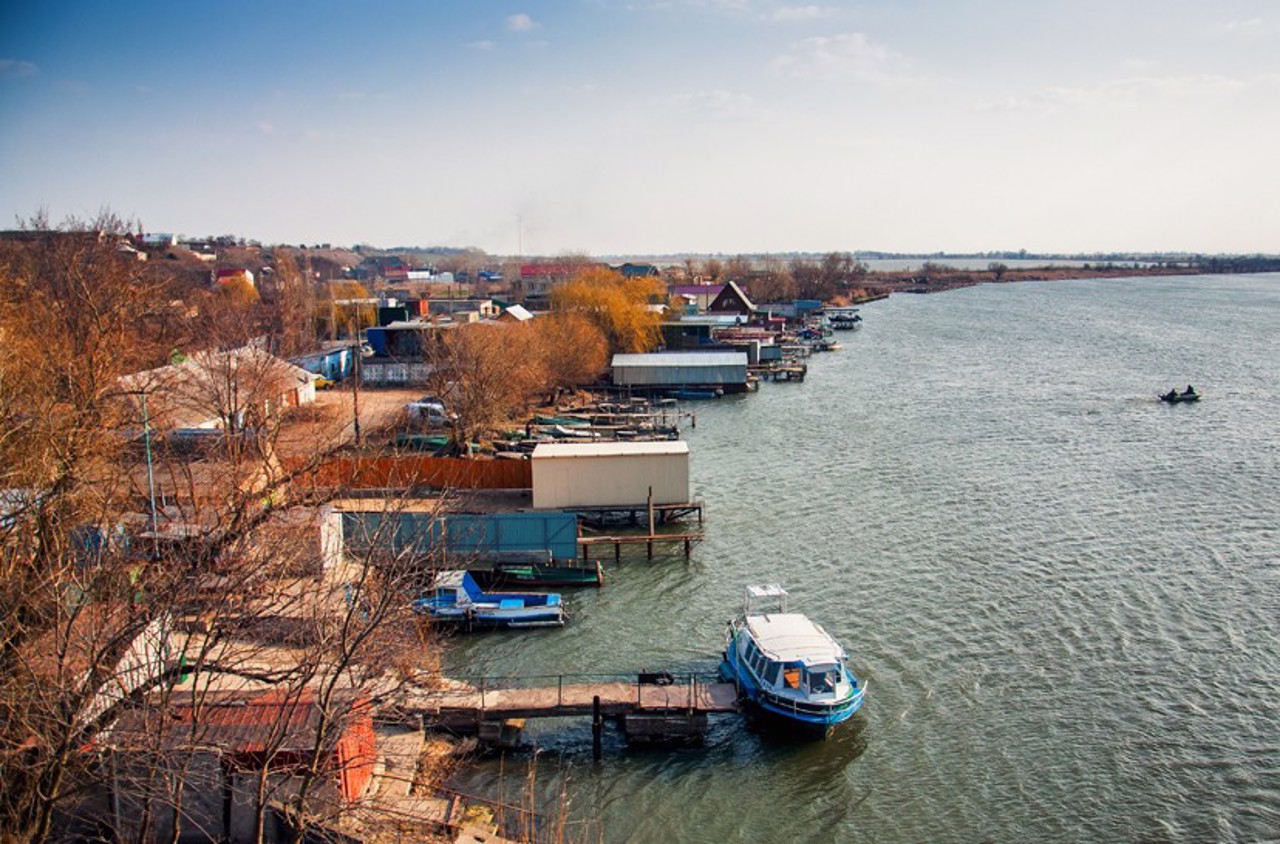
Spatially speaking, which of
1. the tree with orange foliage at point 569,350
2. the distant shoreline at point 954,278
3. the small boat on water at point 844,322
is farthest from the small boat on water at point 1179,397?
the distant shoreline at point 954,278

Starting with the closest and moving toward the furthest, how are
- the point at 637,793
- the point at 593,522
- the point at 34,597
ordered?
1. the point at 34,597
2. the point at 637,793
3. the point at 593,522

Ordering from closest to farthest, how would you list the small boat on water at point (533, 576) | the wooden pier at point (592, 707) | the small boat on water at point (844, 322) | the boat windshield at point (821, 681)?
the wooden pier at point (592, 707) < the boat windshield at point (821, 681) < the small boat on water at point (533, 576) < the small boat on water at point (844, 322)

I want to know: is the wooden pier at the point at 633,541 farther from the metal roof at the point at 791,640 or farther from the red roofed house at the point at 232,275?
the red roofed house at the point at 232,275

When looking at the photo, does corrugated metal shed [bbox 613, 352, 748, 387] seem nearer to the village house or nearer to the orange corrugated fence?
the village house

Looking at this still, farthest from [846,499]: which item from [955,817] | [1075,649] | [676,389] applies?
[676,389]

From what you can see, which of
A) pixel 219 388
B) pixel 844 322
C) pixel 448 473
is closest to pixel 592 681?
pixel 448 473

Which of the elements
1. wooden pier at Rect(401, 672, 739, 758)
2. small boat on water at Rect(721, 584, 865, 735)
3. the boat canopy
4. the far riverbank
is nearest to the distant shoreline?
the far riverbank

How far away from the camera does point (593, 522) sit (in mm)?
21344

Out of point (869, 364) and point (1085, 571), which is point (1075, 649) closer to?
point (1085, 571)

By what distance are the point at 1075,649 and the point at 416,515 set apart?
37.9 ft

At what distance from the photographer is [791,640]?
44.9 ft

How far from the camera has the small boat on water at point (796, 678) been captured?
12.9 m

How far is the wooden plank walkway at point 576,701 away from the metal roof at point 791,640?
83 cm

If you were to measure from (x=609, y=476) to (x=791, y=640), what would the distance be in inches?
320
